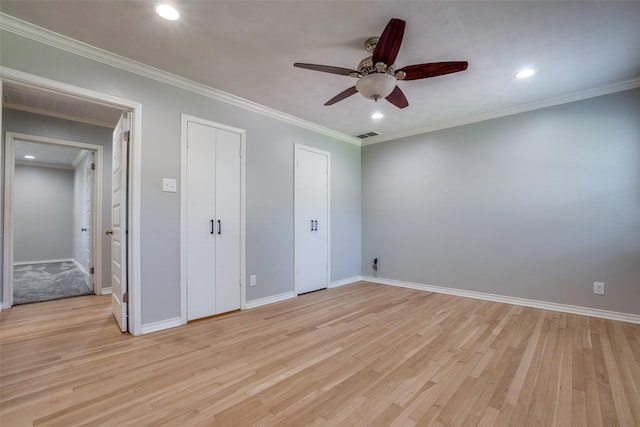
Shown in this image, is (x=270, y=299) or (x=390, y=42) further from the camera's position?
(x=270, y=299)

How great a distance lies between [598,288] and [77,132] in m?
6.92

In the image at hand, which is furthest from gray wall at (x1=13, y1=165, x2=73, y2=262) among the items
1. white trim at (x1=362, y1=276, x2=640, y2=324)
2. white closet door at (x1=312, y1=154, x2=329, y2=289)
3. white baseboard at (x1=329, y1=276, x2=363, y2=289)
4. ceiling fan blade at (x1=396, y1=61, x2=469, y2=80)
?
ceiling fan blade at (x1=396, y1=61, x2=469, y2=80)

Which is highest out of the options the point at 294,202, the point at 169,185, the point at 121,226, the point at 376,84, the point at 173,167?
the point at 376,84

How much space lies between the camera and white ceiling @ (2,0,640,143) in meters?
1.92

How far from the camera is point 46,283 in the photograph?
4.66 m

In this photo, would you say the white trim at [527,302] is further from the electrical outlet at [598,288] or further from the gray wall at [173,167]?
the gray wall at [173,167]

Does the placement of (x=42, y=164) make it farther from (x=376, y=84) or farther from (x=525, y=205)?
(x=525, y=205)

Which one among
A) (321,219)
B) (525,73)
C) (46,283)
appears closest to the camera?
(525,73)

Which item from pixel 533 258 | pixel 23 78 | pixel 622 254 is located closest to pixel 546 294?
pixel 533 258

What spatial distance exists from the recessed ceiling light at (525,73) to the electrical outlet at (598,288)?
2.43 metres

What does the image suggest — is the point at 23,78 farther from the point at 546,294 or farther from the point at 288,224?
the point at 546,294

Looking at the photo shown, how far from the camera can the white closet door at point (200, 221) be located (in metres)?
2.95

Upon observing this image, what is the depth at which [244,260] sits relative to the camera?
3377 mm

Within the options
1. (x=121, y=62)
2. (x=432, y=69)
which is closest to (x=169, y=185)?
(x=121, y=62)
